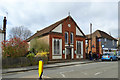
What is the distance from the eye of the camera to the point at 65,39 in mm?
22281

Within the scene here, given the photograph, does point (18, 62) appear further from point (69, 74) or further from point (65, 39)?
point (65, 39)

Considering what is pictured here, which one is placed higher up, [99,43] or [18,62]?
[99,43]

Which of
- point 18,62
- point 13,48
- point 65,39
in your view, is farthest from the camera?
point 65,39

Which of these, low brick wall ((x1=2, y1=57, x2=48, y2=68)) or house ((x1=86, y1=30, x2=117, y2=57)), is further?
house ((x1=86, y1=30, x2=117, y2=57))

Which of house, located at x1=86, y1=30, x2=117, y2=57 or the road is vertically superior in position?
house, located at x1=86, y1=30, x2=117, y2=57

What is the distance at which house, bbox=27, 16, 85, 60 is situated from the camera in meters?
20.4

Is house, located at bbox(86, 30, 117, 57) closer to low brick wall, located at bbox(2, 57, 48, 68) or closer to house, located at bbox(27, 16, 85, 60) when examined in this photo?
house, located at bbox(27, 16, 85, 60)

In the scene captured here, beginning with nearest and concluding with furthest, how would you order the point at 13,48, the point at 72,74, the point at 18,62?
the point at 72,74 → the point at 13,48 → the point at 18,62

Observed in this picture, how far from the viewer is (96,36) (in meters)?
33.8

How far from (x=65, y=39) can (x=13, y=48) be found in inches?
429

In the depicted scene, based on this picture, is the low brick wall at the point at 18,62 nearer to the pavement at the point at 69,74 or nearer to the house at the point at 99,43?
the pavement at the point at 69,74

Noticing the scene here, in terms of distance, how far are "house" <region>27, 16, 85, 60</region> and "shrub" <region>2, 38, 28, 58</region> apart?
6337 millimetres

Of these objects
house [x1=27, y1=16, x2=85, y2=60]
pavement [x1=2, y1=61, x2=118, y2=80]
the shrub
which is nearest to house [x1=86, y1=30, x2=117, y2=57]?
house [x1=27, y1=16, x2=85, y2=60]

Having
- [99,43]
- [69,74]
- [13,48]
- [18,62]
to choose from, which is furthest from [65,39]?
[99,43]
